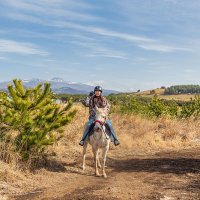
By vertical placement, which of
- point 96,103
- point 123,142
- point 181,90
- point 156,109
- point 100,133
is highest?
point 181,90

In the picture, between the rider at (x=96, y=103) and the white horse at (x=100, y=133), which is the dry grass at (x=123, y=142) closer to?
the white horse at (x=100, y=133)

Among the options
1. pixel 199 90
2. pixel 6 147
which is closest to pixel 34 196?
pixel 6 147

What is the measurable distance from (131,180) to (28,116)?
3559 mm

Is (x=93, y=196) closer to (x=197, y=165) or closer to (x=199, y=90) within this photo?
(x=197, y=165)

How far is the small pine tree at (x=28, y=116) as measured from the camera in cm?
1143

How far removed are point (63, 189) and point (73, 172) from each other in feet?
9.00

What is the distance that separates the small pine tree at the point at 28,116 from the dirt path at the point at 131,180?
3.64ft

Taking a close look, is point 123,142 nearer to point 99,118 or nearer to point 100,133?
point 100,133

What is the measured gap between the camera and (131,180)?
11.3m

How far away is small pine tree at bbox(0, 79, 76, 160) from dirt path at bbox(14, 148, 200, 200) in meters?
1.11

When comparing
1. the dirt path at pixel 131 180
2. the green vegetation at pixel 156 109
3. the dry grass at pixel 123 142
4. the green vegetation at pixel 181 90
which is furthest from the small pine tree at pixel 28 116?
the green vegetation at pixel 181 90

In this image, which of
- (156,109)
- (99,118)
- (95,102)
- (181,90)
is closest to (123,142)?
(95,102)

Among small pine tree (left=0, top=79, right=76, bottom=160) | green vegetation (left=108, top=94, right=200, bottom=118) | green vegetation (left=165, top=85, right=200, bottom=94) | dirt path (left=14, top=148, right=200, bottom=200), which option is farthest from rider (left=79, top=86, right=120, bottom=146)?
green vegetation (left=165, top=85, right=200, bottom=94)

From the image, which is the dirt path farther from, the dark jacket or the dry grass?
the dark jacket
